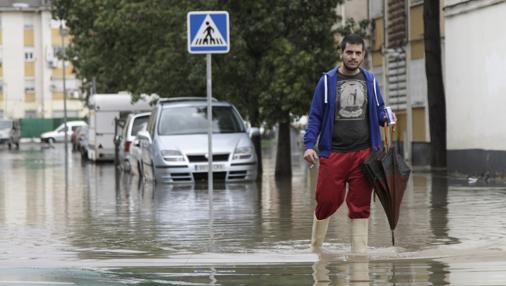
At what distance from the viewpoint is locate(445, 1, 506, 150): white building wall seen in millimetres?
26516

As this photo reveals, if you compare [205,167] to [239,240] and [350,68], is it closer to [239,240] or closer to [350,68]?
[239,240]

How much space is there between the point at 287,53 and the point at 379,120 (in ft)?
61.9

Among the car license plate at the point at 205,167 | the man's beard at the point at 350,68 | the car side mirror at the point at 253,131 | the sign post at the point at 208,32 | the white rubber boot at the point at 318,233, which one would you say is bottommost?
the white rubber boot at the point at 318,233

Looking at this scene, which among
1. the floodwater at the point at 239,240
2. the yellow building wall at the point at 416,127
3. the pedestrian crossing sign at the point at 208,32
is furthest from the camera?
the yellow building wall at the point at 416,127

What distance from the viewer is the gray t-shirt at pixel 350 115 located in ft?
39.6

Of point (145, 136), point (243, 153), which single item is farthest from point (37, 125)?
point (243, 153)

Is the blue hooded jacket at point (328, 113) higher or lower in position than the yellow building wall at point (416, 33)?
lower

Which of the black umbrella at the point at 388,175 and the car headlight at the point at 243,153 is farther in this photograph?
the car headlight at the point at 243,153

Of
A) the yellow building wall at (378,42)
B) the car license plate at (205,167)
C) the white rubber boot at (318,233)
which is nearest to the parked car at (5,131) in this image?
the yellow building wall at (378,42)

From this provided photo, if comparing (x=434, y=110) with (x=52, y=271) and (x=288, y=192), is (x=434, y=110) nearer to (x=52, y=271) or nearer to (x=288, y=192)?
(x=288, y=192)

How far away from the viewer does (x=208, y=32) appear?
17047 millimetres

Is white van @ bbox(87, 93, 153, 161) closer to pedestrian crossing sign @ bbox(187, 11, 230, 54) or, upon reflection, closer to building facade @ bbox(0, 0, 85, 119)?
pedestrian crossing sign @ bbox(187, 11, 230, 54)

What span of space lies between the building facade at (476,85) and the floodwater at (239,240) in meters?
2.48

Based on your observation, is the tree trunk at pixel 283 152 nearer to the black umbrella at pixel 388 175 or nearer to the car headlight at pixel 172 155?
the car headlight at pixel 172 155
